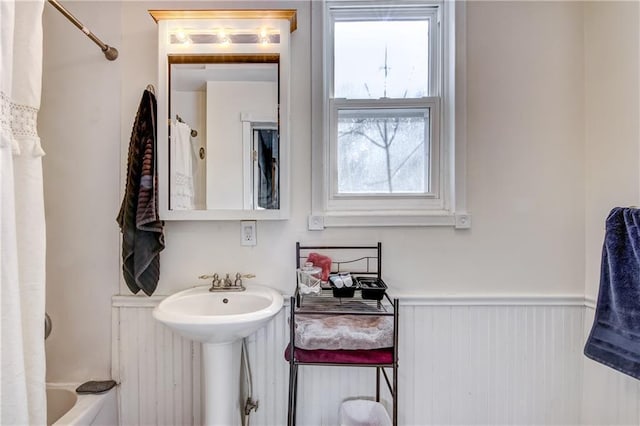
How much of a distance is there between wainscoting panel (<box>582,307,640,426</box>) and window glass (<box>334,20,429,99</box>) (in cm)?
136

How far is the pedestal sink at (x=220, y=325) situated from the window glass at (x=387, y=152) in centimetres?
68

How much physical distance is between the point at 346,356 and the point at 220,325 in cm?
46

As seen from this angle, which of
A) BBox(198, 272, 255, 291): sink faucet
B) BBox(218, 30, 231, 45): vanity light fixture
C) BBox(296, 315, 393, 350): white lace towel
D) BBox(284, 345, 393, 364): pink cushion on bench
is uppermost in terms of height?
BBox(218, 30, 231, 45): vanity light fixture

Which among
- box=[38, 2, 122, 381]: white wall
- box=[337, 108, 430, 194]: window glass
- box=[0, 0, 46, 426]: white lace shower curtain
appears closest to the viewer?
box=[0, 0, 46, 426]: white lace shower curtain

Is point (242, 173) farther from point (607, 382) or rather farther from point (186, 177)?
point (607, 382)

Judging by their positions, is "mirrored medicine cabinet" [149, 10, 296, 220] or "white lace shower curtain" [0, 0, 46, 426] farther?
"mirrored medicine cabinet" [149, 10, 296, 220]

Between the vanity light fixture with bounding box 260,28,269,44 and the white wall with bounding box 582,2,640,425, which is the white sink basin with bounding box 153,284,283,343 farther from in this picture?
the white wall with bounding box 582,2,640,425

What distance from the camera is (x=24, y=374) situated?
2.84 feet

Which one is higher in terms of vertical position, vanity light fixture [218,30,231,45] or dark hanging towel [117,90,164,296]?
vanity light fixture [218,30,231,45]

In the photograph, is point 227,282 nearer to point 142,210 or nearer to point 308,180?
point 142,210

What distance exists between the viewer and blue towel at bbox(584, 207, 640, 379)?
110 centimetres

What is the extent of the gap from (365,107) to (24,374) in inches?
62.3

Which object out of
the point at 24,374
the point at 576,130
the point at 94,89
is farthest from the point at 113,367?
the point at 576,130

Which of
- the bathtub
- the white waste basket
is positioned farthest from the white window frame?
the bathtub
